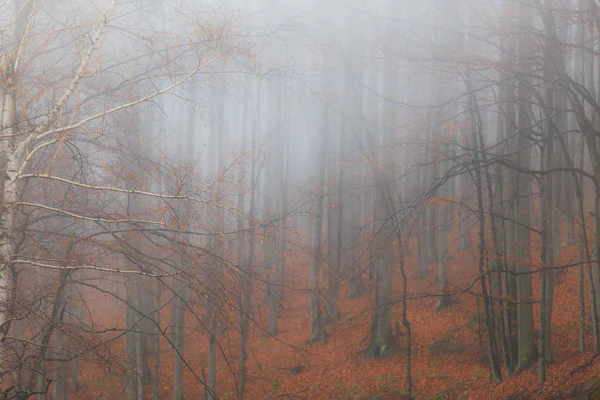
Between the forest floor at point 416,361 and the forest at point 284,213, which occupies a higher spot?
the forest at point 284,213

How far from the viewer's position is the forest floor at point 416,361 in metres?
8.87

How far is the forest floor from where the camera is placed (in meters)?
8.87

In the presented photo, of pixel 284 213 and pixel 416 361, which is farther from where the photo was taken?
A: pixel 416 361

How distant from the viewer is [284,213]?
1133 cm

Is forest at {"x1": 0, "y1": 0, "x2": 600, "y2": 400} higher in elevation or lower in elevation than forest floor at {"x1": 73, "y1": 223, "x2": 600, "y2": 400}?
higher

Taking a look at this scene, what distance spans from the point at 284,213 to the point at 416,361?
536 cm

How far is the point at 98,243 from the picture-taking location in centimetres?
525

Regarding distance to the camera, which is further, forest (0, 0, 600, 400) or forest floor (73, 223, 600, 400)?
forest floor (73, 223, 600, 400)

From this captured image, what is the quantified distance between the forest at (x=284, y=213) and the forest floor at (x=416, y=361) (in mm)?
72

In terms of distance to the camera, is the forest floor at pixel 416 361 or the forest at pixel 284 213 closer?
the forest at pixel 284 213

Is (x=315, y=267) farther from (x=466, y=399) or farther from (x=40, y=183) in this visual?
(x=40, y=183)

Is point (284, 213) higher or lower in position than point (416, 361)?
higher

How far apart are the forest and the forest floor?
72 mm

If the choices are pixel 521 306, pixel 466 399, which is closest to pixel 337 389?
pixel 466 399
